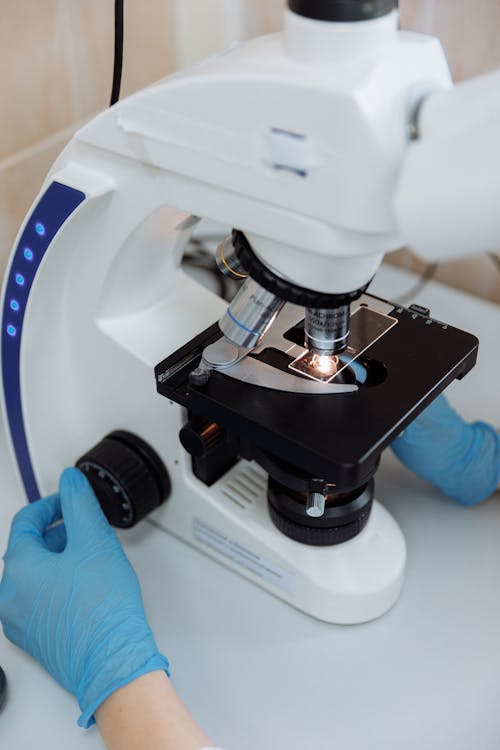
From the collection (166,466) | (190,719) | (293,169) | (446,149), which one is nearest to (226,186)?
(293,169)

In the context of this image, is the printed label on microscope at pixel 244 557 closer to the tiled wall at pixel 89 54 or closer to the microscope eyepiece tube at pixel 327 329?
the microscope eyepiece tube at pixel 327 329

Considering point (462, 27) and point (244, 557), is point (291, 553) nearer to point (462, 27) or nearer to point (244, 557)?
point (244, 557)

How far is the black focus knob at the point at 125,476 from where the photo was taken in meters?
1.12

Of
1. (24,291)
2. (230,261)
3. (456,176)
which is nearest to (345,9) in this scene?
(456,176)

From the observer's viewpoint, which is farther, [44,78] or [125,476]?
[44,78]

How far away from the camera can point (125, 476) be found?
1118 millimetres

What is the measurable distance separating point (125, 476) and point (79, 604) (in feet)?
0.57

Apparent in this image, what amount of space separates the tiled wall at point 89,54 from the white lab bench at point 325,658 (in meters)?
0.55

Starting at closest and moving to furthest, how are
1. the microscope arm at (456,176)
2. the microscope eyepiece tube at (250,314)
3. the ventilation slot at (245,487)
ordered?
the microscope arm at (456,176)
the microscope eyepiece tube at (250,314)
the ventilation slot at (245,487)

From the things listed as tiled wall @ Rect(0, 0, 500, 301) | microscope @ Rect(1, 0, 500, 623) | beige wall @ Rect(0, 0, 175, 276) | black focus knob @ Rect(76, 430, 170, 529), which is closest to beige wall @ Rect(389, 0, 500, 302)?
tiled wall @ Rect(0, 0, 500, 301)

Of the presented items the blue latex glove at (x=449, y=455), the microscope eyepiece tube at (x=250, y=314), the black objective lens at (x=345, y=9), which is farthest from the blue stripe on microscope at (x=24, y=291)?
the blue latex glove at (x=449, y=455)

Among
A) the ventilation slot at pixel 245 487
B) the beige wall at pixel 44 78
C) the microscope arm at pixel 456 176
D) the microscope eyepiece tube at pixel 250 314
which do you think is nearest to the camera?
the microscope arm at pixel 456 176

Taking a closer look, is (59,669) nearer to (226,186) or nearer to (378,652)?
(378,652)

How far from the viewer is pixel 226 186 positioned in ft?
2.69
